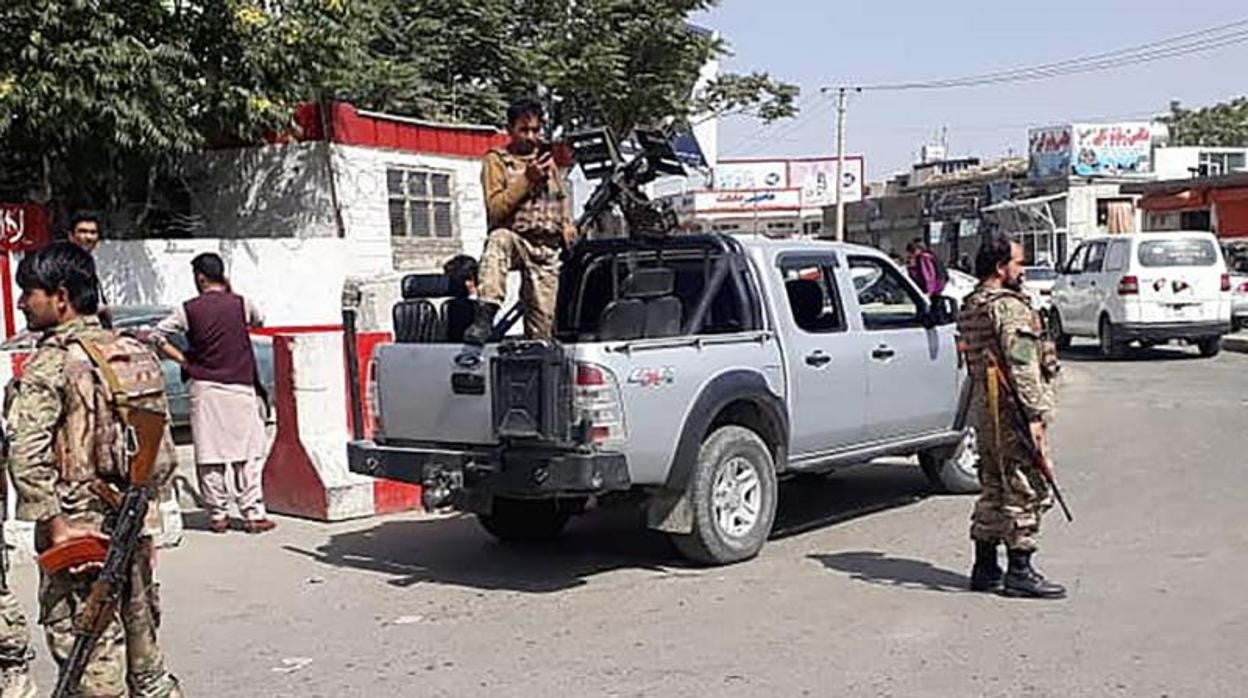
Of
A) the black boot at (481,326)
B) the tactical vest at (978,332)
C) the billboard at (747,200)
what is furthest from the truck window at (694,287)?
the billboard at (747,200)

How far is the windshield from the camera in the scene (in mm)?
21078

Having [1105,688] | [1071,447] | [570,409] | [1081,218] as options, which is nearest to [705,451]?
[570,409]

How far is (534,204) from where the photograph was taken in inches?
337

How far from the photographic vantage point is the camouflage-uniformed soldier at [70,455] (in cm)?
457

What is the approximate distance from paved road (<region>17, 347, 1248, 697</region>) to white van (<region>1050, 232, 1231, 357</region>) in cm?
1044

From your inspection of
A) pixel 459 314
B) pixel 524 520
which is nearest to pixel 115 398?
pixel 459 314

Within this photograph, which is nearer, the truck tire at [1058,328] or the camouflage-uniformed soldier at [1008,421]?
the camouflage-uniformed soldier at [1008,421]

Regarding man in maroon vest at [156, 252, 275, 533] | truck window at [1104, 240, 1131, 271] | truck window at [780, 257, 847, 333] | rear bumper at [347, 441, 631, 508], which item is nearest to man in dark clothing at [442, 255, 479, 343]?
rear bumper at [347, 441, 631, 508]

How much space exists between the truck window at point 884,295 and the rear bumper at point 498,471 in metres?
2.68

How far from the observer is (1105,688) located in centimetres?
584

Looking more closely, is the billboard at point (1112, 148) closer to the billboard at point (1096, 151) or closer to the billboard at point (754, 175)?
the billboard at point (1096, 151)

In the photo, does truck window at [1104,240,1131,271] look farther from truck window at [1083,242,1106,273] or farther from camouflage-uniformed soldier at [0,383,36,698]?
camouflage-uniformed soldier at [0,383,36,698]

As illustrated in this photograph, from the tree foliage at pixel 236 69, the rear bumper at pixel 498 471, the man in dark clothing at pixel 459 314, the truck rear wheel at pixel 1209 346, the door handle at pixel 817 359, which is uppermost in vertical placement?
the tree foliage at pixel 236 69

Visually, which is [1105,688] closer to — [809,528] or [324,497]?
[809,528]
